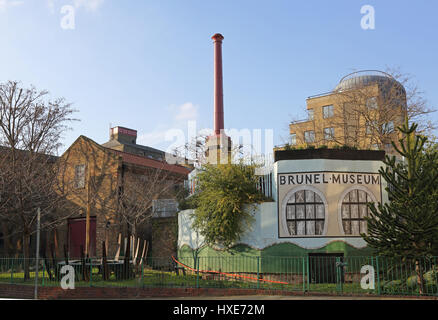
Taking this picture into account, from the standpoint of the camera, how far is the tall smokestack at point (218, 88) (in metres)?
35.5

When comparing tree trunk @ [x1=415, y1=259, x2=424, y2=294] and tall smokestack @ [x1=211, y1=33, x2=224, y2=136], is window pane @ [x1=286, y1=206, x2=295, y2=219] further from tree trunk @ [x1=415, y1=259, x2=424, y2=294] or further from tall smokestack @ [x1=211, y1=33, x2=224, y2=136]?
tall smokestack @ [x1=211, y1=33, x2=224, y2=136]

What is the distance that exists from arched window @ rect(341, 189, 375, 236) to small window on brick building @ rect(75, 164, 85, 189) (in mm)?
21770

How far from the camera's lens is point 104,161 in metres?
35.1

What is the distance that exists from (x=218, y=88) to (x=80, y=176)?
12.8 m

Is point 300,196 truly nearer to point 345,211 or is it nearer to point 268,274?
point 345,211

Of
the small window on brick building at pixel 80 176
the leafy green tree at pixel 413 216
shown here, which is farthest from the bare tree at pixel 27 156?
the leafy green tree at pixel 413 216

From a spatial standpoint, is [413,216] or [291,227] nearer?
[413,216]

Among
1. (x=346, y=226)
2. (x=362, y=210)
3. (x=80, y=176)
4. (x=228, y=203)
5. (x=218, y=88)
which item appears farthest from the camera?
(x=218, y=88)

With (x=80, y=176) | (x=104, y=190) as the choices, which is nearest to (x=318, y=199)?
(x=104, y=190)

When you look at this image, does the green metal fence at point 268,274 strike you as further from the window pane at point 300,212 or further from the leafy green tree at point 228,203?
the window pane at point 300,212

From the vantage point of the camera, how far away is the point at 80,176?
3647cm

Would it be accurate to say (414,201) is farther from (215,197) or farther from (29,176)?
(29,176)

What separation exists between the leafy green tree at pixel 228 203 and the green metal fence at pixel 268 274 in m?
1.26
